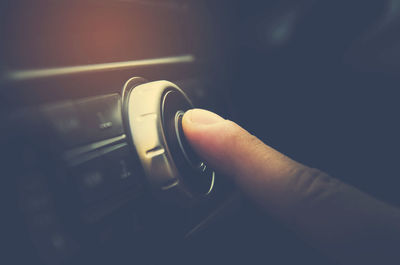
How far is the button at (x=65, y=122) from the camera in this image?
0.96 feet

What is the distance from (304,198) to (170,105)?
198mm

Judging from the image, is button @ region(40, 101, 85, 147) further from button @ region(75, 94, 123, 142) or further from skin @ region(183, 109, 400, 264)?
skin @ region(183, 109, 400, 264)

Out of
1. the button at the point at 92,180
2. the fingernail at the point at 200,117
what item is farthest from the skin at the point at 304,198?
the button at the point at 92,180

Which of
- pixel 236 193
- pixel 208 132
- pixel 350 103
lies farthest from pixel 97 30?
pixel 350 103

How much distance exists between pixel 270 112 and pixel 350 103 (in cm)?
16

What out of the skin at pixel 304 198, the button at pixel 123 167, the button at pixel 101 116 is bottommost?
the skin at pixel 304 198

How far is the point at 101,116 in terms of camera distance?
0.33 m

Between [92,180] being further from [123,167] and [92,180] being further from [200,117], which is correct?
[200,117]

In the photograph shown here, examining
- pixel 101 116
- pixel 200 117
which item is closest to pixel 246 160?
pixel 200 117

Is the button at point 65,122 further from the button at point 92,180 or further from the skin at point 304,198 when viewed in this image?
the skin at point 304,198

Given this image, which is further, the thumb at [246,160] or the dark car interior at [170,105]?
the thumb at [246,160]

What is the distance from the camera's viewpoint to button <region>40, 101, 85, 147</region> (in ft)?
0.96

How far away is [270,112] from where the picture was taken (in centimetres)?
63

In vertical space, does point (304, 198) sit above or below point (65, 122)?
below
